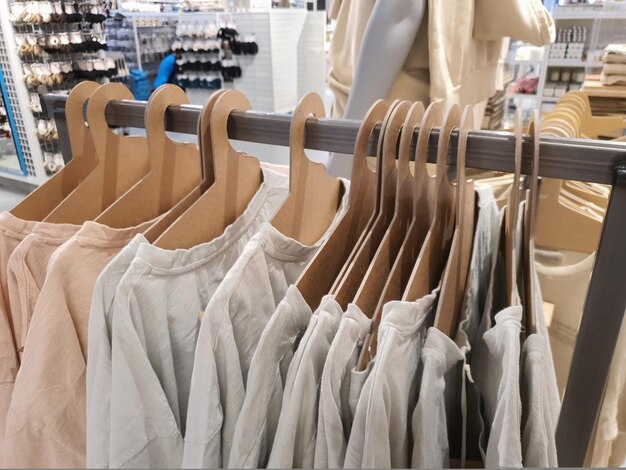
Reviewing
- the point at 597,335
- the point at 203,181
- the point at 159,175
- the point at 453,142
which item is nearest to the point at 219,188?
the point at 203,181

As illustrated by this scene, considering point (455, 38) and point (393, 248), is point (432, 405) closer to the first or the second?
point (393, 248)

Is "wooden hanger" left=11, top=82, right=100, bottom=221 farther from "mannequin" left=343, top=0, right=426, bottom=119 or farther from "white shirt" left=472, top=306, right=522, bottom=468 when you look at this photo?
"white shirt" left=472, top=306, right=522, bottom=468

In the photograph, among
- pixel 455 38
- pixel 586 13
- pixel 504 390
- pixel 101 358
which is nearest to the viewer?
pixel 504 390

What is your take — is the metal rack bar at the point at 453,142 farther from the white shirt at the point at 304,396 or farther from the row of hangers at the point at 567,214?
the row of hangers at the point at 567,214

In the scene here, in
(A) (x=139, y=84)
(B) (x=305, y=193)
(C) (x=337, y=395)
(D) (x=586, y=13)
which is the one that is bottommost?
(A) (x=139, y=84)

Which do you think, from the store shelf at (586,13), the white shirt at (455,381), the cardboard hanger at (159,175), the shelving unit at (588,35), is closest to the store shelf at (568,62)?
the shelving unit at (588,35)

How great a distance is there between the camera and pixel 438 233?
26.4 inches

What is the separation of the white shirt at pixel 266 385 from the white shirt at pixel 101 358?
0.19 metres

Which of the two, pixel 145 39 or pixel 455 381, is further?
pixel 145 39

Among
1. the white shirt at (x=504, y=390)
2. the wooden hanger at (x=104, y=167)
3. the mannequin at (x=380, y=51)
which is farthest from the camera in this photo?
the mannequin at (x=380, y=51)

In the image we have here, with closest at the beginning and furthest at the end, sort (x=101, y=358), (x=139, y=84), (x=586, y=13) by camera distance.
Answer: (x=101, y=358) < (x=586, y=13) < (x=139, y=84)

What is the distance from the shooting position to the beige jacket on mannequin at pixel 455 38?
44.9 inches

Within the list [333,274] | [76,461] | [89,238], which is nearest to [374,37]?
[333,274]

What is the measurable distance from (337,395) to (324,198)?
393 millimetres
